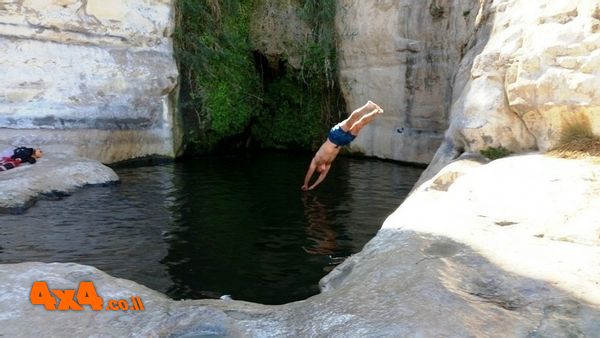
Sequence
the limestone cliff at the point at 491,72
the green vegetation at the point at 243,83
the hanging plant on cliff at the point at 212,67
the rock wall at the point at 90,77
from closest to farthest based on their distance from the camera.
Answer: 1. the limestone cliff at the point at 491,72
2. the rock wall at the point at 90,77
3. the hanging plant on cliff at the point at 212,67
4. the green vegetation at the point at 243,83

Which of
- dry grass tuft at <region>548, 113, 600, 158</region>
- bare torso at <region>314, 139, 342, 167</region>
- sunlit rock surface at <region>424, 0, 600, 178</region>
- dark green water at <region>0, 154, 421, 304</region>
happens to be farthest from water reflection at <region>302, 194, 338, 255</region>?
dry grass tuft at <region>548, 113, 600, 158</region>

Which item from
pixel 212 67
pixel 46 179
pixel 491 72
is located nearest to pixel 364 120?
pixel 491 72

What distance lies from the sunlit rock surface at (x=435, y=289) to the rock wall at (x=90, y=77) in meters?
8.06

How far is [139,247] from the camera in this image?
19.3ft

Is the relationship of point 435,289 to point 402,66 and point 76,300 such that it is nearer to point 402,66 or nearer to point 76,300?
point 76,300

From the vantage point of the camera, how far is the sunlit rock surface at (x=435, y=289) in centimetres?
287

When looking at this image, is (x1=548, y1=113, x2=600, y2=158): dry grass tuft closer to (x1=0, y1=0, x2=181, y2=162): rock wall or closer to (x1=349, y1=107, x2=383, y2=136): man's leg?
(x1=349, y1=107, x2=383, y2=136): man's leg

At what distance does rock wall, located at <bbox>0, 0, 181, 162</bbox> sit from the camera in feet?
35.8

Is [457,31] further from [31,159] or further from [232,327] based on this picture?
[232,327]

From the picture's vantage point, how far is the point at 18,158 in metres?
9.14

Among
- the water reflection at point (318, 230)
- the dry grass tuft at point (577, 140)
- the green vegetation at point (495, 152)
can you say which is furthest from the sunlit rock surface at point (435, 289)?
the green vegetation at point (495, 152)

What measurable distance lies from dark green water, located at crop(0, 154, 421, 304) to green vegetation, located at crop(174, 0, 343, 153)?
154 inches

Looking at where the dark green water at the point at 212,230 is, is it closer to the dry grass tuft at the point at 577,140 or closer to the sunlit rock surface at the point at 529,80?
the sunlit rock surface at the point at 529,80

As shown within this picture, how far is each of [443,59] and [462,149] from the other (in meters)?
5.13
